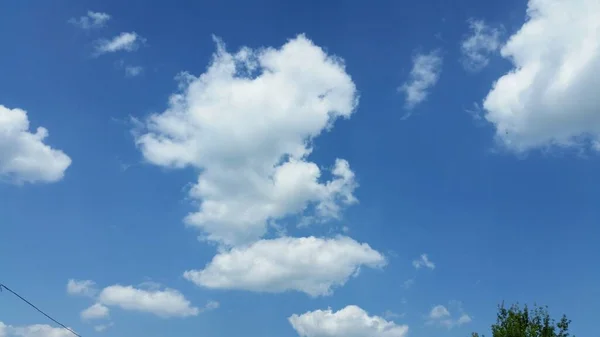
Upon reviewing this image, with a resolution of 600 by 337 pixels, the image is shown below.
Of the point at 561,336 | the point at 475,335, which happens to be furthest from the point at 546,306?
the point at 475,335

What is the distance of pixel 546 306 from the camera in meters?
62.1

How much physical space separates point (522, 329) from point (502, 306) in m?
4.22

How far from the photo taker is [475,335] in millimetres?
65000

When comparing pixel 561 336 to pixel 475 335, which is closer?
pixel 561 336

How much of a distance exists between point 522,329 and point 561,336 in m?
4.10

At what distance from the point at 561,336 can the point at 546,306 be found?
348cm

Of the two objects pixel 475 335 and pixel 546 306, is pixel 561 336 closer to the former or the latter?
pixel 546 306

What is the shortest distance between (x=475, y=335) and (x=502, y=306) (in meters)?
4.82

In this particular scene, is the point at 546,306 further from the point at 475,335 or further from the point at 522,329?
the point at 475,335

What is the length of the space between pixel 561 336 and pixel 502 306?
7.14 metres

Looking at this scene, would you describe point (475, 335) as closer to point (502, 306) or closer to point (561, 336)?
point (502, 306)

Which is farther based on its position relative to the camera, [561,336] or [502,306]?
[502,306]

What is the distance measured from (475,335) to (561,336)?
9.38 meters

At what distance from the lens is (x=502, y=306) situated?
2579 inches
